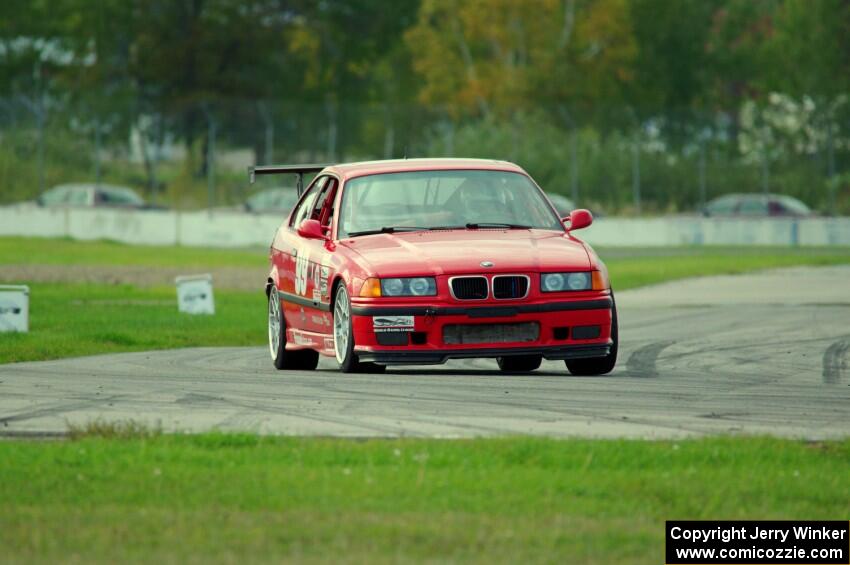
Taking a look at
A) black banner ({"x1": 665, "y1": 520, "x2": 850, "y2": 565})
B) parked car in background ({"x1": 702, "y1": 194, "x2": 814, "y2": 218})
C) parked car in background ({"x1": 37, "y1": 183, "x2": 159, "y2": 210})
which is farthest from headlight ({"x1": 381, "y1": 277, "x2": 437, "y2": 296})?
parked car in background ({"x1": 37, "y1": 183, "x2": 159, "y2": 210})

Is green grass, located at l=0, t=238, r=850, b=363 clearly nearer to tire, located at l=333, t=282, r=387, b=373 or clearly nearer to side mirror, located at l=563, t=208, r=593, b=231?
tire, located at l=333, t=282, r=387, b=373

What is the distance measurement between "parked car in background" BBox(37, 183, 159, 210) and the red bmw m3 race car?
36234 mm

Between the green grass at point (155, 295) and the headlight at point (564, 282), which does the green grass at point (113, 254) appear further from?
the headlight at point (564, 282)

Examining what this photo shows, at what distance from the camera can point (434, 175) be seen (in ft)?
46.2

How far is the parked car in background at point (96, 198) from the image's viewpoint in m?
50.2

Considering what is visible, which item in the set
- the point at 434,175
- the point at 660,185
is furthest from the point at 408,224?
the point at 660,185

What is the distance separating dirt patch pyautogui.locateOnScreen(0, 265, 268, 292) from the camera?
29.6 metres

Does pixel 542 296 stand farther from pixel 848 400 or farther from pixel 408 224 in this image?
pixel 848 400

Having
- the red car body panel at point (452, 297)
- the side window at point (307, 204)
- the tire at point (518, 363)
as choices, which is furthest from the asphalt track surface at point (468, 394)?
the side window at point (307, 204)

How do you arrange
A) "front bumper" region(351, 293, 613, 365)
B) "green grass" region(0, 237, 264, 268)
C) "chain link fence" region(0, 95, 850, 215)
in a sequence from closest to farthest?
"front bumper" region(351, 293, 613, 365)
"green grass" region(0, 237, 264, 268)
"chain link fence" region(0, 95, 850, 215)

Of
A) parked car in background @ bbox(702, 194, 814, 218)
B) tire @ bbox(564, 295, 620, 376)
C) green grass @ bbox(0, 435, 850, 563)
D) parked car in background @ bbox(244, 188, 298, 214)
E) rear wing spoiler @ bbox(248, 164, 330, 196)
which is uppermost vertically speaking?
parked car in background @ bbox(244, 188, 298, 214)

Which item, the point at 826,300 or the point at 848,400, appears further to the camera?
the point at 826,300

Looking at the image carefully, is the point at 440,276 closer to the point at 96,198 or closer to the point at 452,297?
the point at 452,297

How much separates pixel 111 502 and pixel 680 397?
482cm
